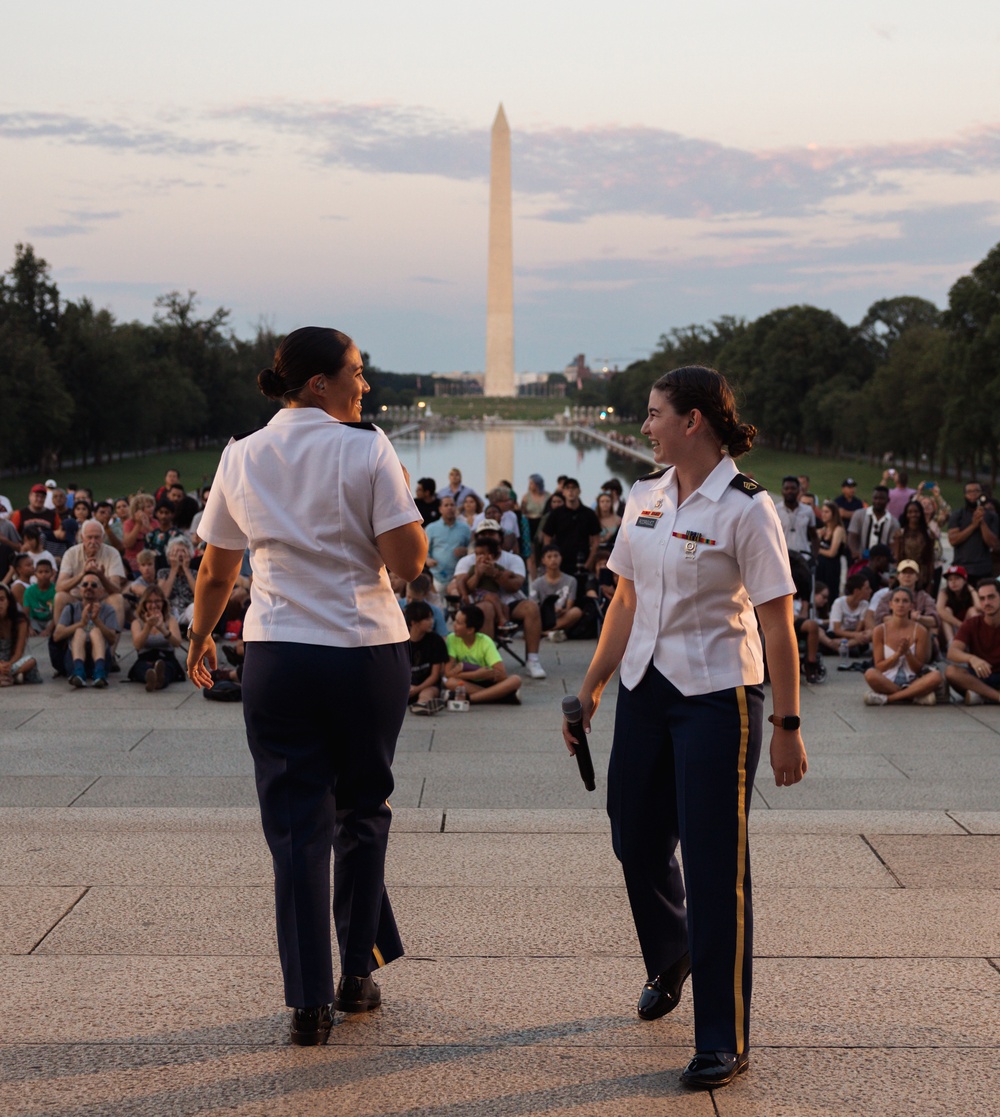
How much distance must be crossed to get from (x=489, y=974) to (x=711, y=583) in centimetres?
139

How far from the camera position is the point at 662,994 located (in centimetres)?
358

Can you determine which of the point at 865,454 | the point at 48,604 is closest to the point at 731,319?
the point at 865,454

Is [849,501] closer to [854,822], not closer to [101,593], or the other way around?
[101,593]

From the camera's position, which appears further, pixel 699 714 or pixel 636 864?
pixel 636 864

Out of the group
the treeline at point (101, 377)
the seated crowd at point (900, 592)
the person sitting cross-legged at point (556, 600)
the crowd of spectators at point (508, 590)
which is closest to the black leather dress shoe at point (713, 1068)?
the crowd of spectators at point (508, 590)

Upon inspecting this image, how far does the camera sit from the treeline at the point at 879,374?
4409cm

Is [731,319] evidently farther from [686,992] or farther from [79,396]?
[686,992]

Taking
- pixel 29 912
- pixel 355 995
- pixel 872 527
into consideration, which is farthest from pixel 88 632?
pixel 872 527

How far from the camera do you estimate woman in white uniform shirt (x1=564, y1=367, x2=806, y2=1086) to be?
3.29 metres

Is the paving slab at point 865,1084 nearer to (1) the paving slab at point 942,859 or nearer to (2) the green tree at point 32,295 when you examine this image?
(1) the paving slab at point 942,859

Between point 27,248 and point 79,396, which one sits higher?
point 27,248

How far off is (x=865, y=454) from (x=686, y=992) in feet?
264

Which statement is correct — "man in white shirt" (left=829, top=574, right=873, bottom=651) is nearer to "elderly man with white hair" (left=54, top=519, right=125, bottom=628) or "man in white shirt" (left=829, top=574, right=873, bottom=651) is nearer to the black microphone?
"elderly man with white hair" (left=54, top=519, right=125, bottom=628)

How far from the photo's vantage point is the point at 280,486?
11.2 feet
